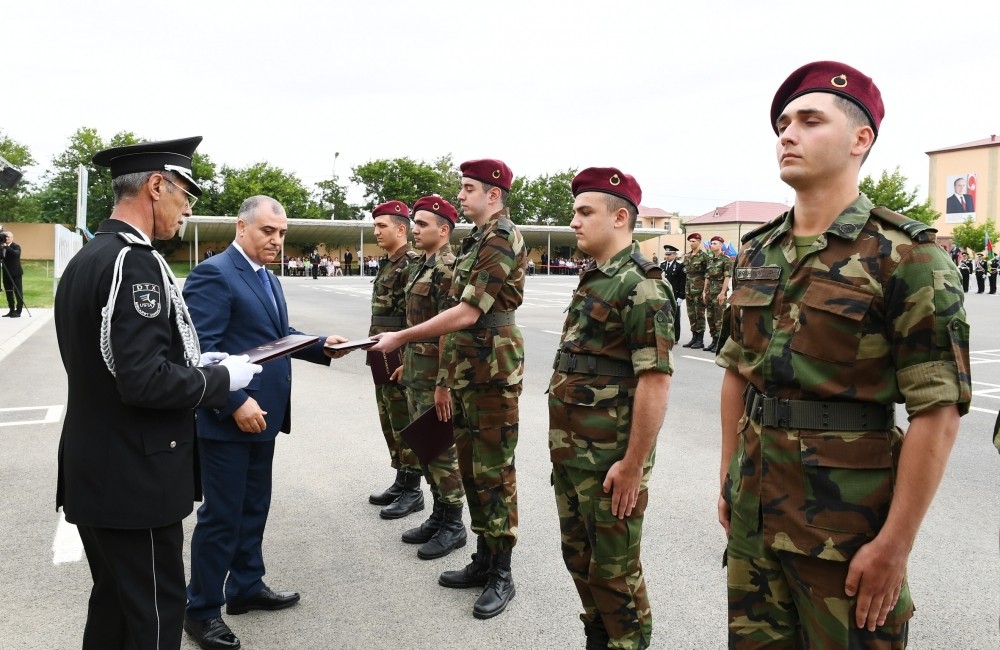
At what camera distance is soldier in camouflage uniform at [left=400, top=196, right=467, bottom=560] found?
4.12 m

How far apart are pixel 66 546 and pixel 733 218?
88.4 m

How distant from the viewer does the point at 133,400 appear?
215cm

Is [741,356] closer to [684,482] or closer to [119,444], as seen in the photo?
[119,444]

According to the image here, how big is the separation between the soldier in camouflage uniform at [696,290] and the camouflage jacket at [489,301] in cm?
961

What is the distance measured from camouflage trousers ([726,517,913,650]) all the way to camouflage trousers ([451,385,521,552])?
1696 mm

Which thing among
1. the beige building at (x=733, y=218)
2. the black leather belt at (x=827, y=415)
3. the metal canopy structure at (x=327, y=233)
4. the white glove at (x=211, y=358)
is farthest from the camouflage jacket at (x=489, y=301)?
the beige building at (x=733, y=218)

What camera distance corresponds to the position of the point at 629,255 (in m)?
2.81

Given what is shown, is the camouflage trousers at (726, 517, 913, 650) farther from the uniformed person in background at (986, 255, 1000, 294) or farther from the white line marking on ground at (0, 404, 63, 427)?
the uniformed person in background at (986, 255, 1000, 294)

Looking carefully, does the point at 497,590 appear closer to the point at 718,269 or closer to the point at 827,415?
the point at 827,415

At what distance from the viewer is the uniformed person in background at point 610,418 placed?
A: 258 centimetres

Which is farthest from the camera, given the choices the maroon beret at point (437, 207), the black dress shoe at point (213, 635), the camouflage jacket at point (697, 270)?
the camouflage jacket at point (697, 270)

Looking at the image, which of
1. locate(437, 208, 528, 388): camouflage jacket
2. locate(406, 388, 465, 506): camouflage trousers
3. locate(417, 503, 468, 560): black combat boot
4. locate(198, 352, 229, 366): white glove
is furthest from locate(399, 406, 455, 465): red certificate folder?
locate(198, 352, 229, 366): white glove

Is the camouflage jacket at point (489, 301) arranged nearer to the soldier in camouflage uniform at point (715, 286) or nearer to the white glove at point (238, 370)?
the white glove at point (238, 370)

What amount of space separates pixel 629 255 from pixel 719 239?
1157 centimetres
